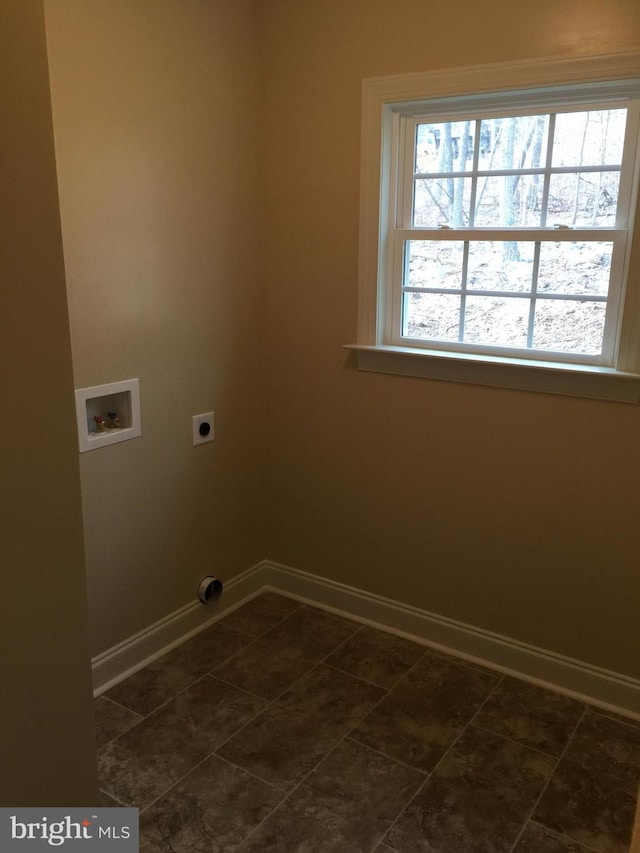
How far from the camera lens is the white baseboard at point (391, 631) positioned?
2.47m

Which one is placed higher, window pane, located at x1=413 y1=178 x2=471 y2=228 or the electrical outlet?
window pane, located at x1=413 y1=178 x2=471 y2=228

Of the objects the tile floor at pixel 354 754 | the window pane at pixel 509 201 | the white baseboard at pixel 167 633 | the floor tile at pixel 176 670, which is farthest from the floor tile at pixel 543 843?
the window pane at pixel 509 201

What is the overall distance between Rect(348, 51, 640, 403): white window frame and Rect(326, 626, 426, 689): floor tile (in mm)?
1084

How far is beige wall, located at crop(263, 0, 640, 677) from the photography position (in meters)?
2.31

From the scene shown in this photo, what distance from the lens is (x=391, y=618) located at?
290 cm

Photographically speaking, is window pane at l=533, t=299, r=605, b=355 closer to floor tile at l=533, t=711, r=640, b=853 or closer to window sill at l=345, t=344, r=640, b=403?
window sill at l=345, t=344, r=640, b=403

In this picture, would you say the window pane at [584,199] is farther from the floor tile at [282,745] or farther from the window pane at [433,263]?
the floor tile at [282,745]

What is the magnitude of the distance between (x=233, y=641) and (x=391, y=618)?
654mm

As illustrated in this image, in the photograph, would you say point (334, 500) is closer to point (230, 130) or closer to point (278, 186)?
point (278, 186)

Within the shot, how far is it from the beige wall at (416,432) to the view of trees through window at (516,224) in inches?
8.4

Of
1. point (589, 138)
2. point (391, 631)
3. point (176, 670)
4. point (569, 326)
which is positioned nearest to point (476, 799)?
point (391, 631)

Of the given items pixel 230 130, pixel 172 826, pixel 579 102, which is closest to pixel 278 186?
pixel 230 130

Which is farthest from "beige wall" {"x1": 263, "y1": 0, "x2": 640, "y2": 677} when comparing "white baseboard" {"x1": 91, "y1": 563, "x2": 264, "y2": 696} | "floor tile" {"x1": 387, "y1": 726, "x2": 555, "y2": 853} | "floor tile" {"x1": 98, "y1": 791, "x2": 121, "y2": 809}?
"floor tile" {"x1": 98, "y1": 791, "x2": 121, "y2": 809}

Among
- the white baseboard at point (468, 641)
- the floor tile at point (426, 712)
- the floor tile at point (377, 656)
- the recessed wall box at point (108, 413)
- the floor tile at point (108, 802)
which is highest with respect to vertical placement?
the recessed wall box at point (108, 413)
